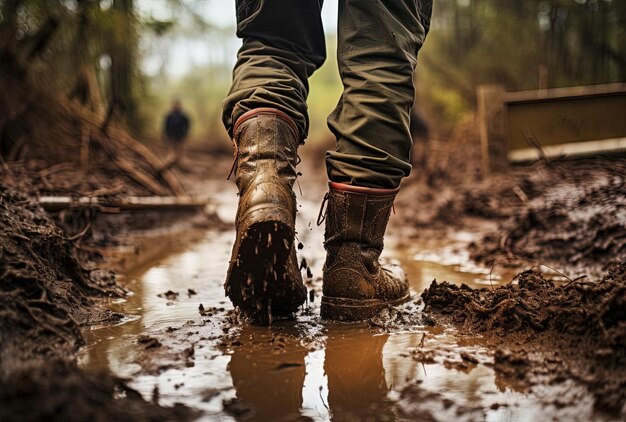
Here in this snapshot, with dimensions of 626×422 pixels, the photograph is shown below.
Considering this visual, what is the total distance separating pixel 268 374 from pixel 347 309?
47 cm

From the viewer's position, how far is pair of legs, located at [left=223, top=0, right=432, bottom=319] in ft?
5.08

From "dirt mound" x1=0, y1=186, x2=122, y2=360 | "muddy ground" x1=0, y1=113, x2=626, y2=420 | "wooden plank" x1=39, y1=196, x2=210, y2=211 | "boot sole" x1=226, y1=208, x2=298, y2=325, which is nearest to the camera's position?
"muddy ground" x1=0, y1=113, x2=626, y2=420

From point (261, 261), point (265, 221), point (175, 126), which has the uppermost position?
point (175, 126)

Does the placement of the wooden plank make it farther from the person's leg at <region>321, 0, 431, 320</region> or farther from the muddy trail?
the person's leg at <region>321, 0, 431, 320</region>

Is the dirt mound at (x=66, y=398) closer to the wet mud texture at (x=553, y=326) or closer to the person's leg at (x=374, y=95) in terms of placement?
the wet mud texture at (x=553, y=326)

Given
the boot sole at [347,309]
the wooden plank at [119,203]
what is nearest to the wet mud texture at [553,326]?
the boot sole at [347,309]

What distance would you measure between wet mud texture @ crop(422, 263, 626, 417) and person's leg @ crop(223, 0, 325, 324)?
1.53 feet

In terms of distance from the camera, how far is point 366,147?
1.56 metres

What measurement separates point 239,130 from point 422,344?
0.80 m

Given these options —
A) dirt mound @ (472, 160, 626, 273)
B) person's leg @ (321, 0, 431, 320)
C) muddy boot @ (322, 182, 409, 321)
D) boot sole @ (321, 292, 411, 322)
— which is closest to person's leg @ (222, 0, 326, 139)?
person's leg @ (321, 0, 431, 320)

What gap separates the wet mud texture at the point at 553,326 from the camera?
101 cm

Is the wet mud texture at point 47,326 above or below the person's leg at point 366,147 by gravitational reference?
below

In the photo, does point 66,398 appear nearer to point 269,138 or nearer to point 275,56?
point 269,138

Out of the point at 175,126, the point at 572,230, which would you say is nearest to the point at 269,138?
the point at 572,230
